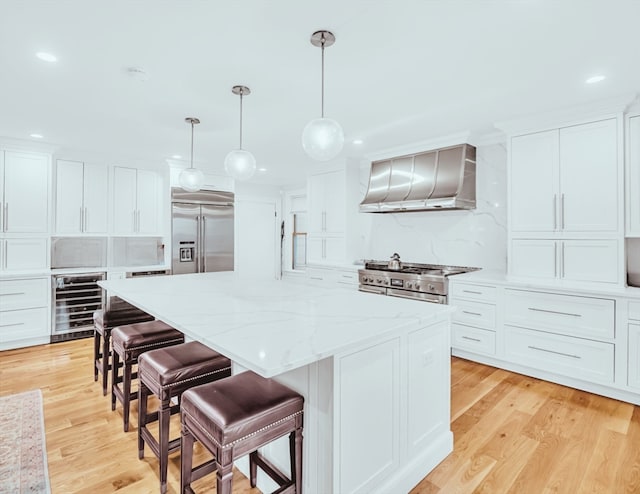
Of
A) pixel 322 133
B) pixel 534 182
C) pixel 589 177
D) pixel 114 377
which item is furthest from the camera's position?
pixel 534 182

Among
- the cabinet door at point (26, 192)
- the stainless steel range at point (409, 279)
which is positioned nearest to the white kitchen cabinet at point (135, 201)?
the cabinet door at point (26, 192)

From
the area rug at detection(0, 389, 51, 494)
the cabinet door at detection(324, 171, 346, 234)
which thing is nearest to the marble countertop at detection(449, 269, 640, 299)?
the cabinet door at detection(324, 171, 346, 234)

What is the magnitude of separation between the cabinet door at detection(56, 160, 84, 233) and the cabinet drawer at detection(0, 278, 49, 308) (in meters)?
0.73

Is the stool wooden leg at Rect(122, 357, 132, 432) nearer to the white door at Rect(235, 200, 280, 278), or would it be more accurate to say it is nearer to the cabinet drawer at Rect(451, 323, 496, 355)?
the cabinet drawer at Rect(451, 323, 496, 355)

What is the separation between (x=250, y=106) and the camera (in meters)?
3.00

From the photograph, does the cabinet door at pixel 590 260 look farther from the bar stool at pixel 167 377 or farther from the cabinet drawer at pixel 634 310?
the bar stool at pixel 167 377

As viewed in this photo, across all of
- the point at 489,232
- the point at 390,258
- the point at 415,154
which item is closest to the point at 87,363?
the point at 390,258

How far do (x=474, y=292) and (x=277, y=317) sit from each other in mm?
2483

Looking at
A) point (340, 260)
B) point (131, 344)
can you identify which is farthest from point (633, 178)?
point (131, 344)

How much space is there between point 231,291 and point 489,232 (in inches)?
118

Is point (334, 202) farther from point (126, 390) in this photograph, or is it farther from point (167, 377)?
point (167, 377)

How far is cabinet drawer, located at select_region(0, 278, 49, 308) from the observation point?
397cm

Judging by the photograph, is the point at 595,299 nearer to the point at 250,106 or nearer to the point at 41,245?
the point at 250,106

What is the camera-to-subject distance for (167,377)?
5.83 ft
